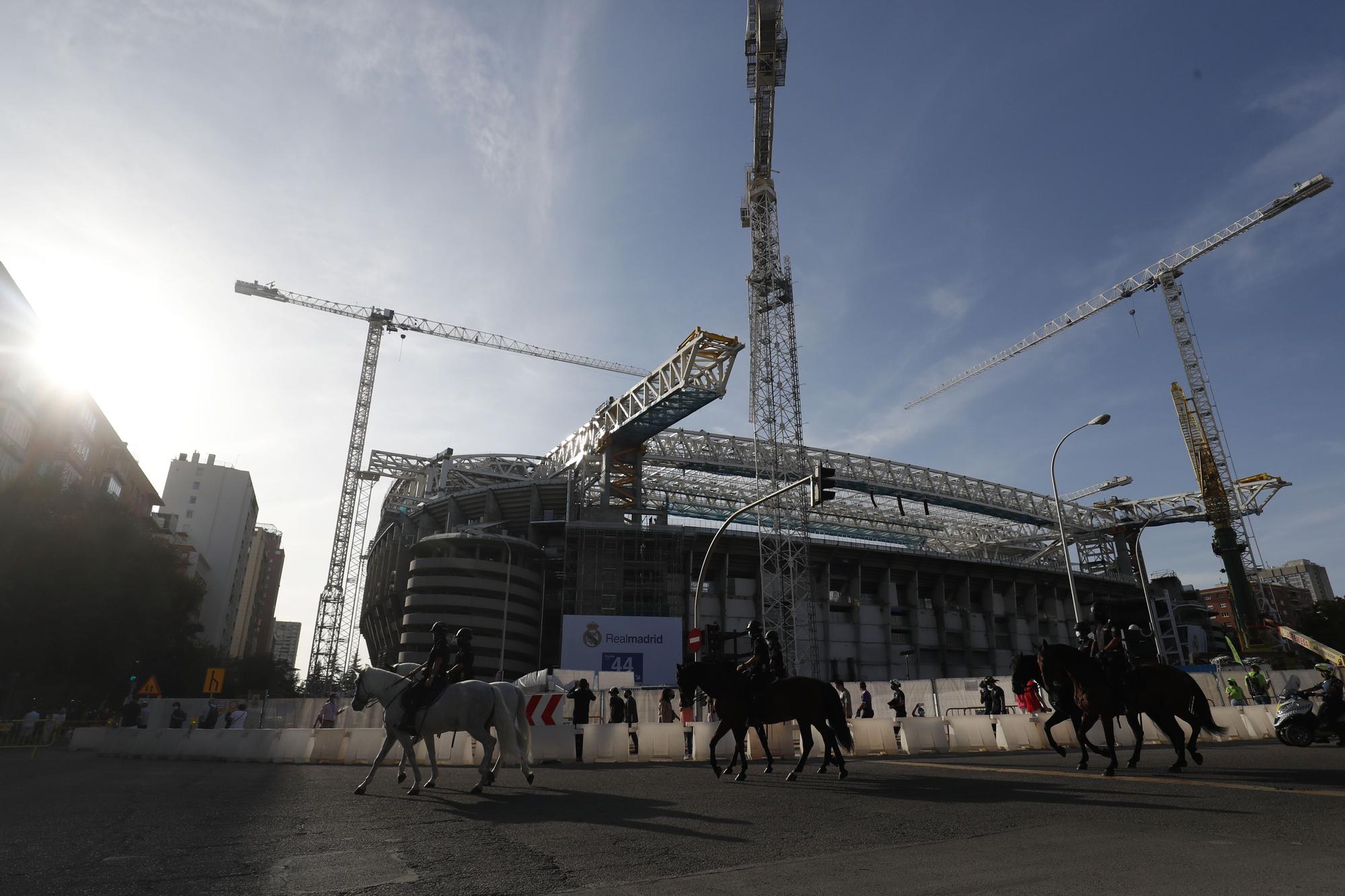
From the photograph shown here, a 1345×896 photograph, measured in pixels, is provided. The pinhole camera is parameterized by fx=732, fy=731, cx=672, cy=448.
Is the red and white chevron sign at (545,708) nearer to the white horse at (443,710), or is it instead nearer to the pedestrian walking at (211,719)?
the white horse at (443,710)

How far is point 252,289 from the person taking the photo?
101188mm

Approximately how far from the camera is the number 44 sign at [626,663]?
2079 inches

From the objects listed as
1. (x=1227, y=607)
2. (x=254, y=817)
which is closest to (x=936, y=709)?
(x=254, y=817)

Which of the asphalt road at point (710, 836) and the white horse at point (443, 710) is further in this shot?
the white horse at point (443, 710)

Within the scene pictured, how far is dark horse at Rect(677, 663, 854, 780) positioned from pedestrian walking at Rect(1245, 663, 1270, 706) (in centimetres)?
2034

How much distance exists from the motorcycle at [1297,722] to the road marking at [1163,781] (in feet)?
24.5

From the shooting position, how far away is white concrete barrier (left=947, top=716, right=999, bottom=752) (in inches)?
722

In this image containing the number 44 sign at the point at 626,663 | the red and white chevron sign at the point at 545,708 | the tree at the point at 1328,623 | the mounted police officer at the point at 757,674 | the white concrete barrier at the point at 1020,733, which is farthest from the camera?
the tree at the point at 1328,623

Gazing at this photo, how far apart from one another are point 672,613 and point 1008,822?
60628mm

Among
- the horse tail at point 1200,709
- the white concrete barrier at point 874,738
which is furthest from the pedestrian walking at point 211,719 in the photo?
the horse tail at point 1200,709

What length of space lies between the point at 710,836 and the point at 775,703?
5446 mm

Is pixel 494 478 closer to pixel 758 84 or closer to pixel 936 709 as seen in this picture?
pixel 758 84

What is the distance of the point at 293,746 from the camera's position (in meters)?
18.9

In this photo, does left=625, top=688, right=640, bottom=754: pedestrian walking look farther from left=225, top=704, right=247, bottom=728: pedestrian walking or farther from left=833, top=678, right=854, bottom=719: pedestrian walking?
left=225, top=704, right=247, bottom=728: pedestrian walking
